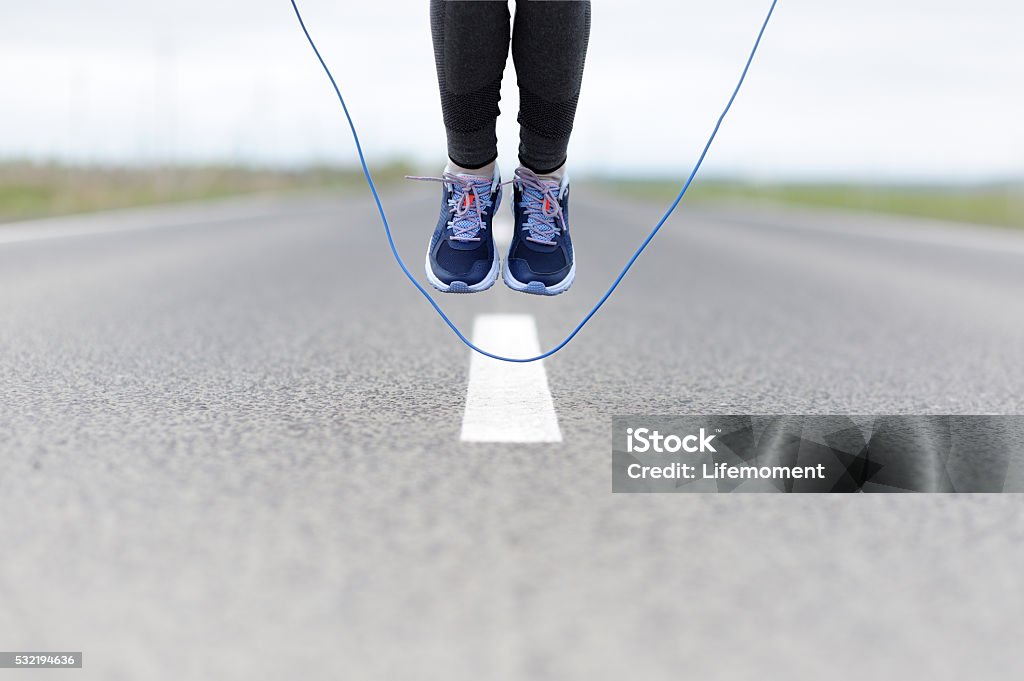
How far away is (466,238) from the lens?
300cm

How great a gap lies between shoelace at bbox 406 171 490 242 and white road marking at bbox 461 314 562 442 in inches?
18.8

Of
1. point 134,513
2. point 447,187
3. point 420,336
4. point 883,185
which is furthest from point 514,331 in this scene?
point 883,185

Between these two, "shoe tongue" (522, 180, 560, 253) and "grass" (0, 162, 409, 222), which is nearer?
"shoe tongue" (522, 180, 560, 253)

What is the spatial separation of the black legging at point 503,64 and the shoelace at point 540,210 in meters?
0.13

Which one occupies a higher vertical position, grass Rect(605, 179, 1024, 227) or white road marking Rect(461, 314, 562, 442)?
grass Rect(605, 179, 1024, 227)

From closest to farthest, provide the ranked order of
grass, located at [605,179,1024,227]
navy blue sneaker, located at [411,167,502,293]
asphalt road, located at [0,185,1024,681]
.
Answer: asphalt road, located at [0,185,1024,681], navy blue sneaker, located at [411,167,502,293], grass, located at [605,179,1024,227]

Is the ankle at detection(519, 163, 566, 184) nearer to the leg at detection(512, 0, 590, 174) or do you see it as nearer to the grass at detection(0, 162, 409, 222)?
the leg at detection(512, 0, 590, 174)

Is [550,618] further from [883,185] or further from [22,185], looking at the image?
[883,185]

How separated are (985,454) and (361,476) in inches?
58.9

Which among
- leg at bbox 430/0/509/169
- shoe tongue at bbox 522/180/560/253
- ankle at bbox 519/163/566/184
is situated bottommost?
shoe tongue at bbox 522/180/560/253

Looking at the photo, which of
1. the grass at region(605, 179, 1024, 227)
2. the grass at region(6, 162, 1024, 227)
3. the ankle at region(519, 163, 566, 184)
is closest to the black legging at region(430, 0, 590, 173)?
the ankle at region(519, 163, 566, 184)

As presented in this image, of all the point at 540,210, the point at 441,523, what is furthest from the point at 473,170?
the point at 441,523

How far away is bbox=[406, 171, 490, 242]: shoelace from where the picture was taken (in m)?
2.99

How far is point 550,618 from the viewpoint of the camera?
5.45 ft
